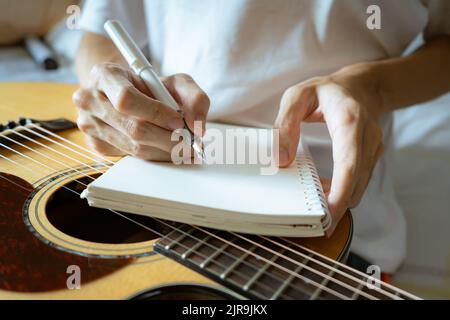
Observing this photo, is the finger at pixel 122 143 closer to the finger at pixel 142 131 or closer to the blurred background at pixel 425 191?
the finger at pixel 142 131

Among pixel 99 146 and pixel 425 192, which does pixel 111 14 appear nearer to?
pixel 99 146

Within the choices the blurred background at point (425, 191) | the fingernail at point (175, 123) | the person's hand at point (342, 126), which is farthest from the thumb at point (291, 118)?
the blurred background at point (425, 191)

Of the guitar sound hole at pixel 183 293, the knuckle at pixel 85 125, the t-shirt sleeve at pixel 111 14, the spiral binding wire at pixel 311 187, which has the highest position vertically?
the t-shirt sleeve at pixel 111 14

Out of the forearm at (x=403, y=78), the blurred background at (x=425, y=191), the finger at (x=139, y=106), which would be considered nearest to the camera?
the finger at (x=139, y=106)

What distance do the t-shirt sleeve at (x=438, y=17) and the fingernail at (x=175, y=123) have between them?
447 millimetres

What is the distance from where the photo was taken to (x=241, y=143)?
0.52 metres

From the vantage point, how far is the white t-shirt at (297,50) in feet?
1.96

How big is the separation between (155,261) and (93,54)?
1.57ft

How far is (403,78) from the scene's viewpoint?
0.60 m

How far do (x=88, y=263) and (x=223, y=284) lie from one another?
0.40ft

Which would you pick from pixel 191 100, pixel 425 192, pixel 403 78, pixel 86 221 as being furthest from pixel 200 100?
pixel 425 192

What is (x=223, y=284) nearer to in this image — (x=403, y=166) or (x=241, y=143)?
(x=241, y=143)

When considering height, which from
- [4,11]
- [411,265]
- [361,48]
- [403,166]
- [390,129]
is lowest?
[411,265]
